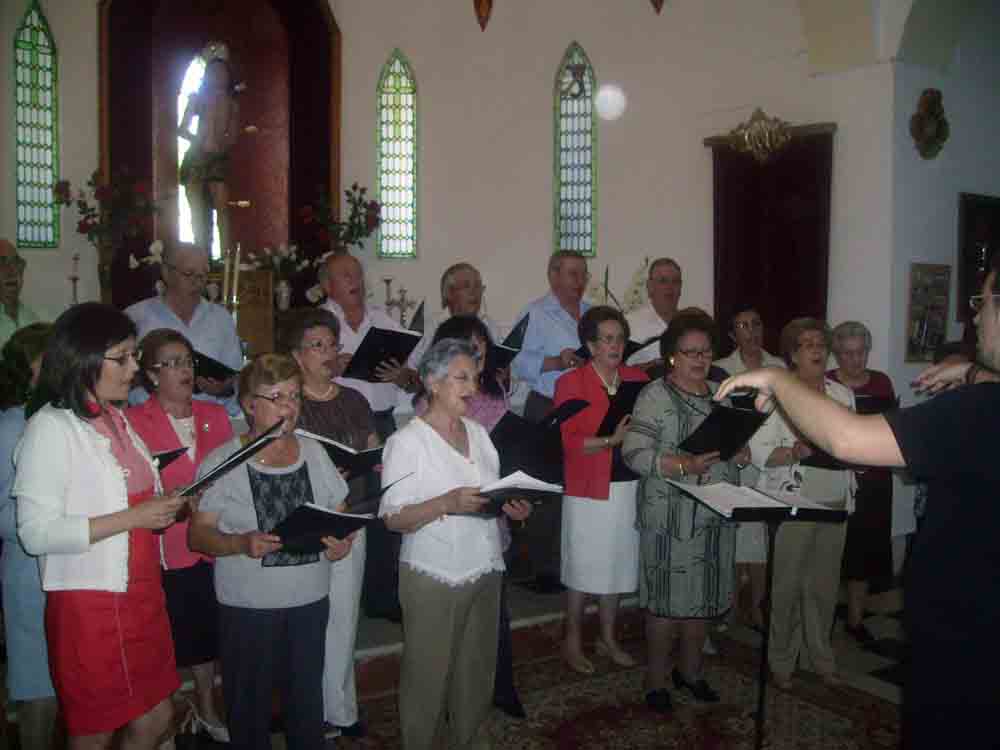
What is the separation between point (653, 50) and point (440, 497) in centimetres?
679

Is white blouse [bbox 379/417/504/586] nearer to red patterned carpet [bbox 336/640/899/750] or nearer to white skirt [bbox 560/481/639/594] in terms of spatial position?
red patterned carpet [bbox 336/640/899/750]

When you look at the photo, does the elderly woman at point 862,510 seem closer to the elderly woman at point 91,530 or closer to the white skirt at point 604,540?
the white skirt at point 604,540

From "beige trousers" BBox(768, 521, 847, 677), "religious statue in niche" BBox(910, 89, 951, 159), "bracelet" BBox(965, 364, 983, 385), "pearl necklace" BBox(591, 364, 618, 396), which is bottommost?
"beige trousers" BBox(768, 521, 847, 677)

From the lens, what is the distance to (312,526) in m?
2.64

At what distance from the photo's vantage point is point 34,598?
296 cm

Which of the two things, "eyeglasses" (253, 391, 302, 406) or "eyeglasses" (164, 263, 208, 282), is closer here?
→ "eyeglasses" (253, 391, 302, 406)

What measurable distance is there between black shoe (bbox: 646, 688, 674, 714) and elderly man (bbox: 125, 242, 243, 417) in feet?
7.69

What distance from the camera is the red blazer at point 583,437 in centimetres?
436

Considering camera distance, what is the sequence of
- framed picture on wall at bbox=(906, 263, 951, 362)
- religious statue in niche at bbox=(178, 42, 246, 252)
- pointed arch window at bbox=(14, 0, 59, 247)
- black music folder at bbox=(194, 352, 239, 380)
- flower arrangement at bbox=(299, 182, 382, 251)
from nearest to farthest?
black music folder at bbox=(194, 352, 239, 380) → framed picture on wall at bbox=(906, 263, 951, 362) → pointed arch window at bbox=(14, 0, 59, 247) → religious statue in niche at bbox=(178, 42, 246, 252) → flower arrangement at bbox=(299, 182, 382, 251)

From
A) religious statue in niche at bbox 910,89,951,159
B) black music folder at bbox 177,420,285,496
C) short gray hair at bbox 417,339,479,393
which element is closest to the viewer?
black music folder at bbox 177,420,285,496

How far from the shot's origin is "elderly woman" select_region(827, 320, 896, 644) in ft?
16.4

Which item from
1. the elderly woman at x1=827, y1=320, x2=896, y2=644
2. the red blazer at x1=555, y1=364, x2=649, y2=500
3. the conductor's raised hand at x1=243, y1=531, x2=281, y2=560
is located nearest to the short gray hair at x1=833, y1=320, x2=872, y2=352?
the elderly woman at x1=827, y1=320, x2=896, y2=644

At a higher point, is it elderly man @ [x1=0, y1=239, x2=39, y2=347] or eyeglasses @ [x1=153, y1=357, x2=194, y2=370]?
elderly man @ [x1=0, y1=239, x2=39, y2=347]

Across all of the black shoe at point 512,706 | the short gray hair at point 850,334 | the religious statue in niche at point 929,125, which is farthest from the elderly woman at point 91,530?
the religious statue in niche at point 929,125
